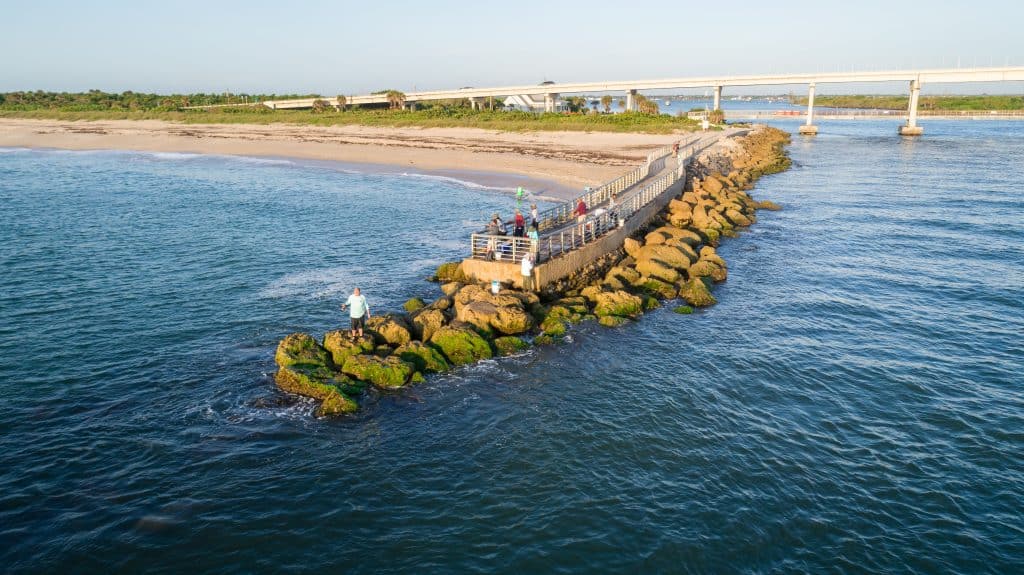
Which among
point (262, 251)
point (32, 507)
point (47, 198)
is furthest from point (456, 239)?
point (47, 198)

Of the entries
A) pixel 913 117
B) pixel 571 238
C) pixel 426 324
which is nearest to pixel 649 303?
pixel 571 238

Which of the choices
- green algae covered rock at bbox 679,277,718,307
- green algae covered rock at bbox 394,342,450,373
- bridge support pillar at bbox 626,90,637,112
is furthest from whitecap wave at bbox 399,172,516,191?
bridge support pillar at bbox 626,90,637,112

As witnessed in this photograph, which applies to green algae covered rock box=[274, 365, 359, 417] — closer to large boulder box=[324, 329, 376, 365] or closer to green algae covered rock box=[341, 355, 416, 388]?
green algae covered rock box=[341, 355, 416, 388]

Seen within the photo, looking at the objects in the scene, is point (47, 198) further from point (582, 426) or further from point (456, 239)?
point (582, 426)

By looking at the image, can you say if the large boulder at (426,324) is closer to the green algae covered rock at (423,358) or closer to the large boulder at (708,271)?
the green algae covered rock at (423,358)

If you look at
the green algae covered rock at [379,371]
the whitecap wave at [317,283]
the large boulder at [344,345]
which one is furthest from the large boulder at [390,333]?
the whitecap wave at [317,283]
